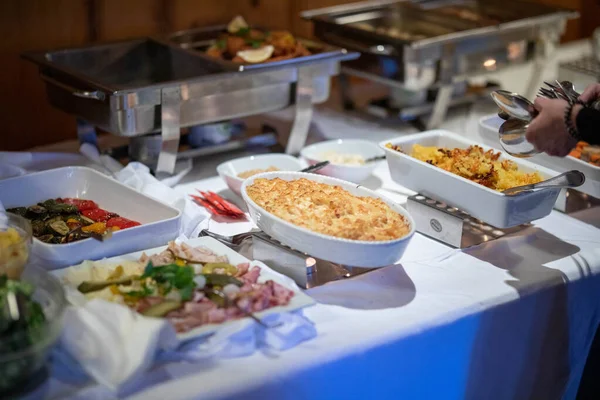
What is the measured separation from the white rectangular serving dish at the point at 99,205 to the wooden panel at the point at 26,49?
0.83 metres

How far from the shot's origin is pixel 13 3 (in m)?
2.28

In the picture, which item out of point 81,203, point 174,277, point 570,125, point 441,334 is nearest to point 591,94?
point 570,125

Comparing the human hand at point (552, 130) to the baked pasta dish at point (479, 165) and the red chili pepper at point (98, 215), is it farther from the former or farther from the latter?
the red chili pepper at point (98, 215)

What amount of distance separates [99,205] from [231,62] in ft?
1.71

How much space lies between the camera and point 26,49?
92.6 inches

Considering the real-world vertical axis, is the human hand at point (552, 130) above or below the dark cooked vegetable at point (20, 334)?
above

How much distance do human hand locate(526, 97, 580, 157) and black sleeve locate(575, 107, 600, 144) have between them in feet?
0.05

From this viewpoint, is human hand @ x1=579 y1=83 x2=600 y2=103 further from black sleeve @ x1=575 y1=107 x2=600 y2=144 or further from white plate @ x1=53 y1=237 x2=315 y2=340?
white plate @ x1=53 y1=237 x2=315 y2=340

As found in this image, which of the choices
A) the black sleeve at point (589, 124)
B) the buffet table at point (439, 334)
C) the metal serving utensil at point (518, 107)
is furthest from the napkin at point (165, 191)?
the black sleeve at point (589, 124)

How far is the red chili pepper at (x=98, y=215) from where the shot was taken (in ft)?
5.08

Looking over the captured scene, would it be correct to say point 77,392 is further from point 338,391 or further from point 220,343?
point 338,391

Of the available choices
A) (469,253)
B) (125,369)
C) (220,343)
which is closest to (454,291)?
(469,253)

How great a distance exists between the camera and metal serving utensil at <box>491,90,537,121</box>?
54.7 inches

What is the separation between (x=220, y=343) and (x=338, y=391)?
20 cm
